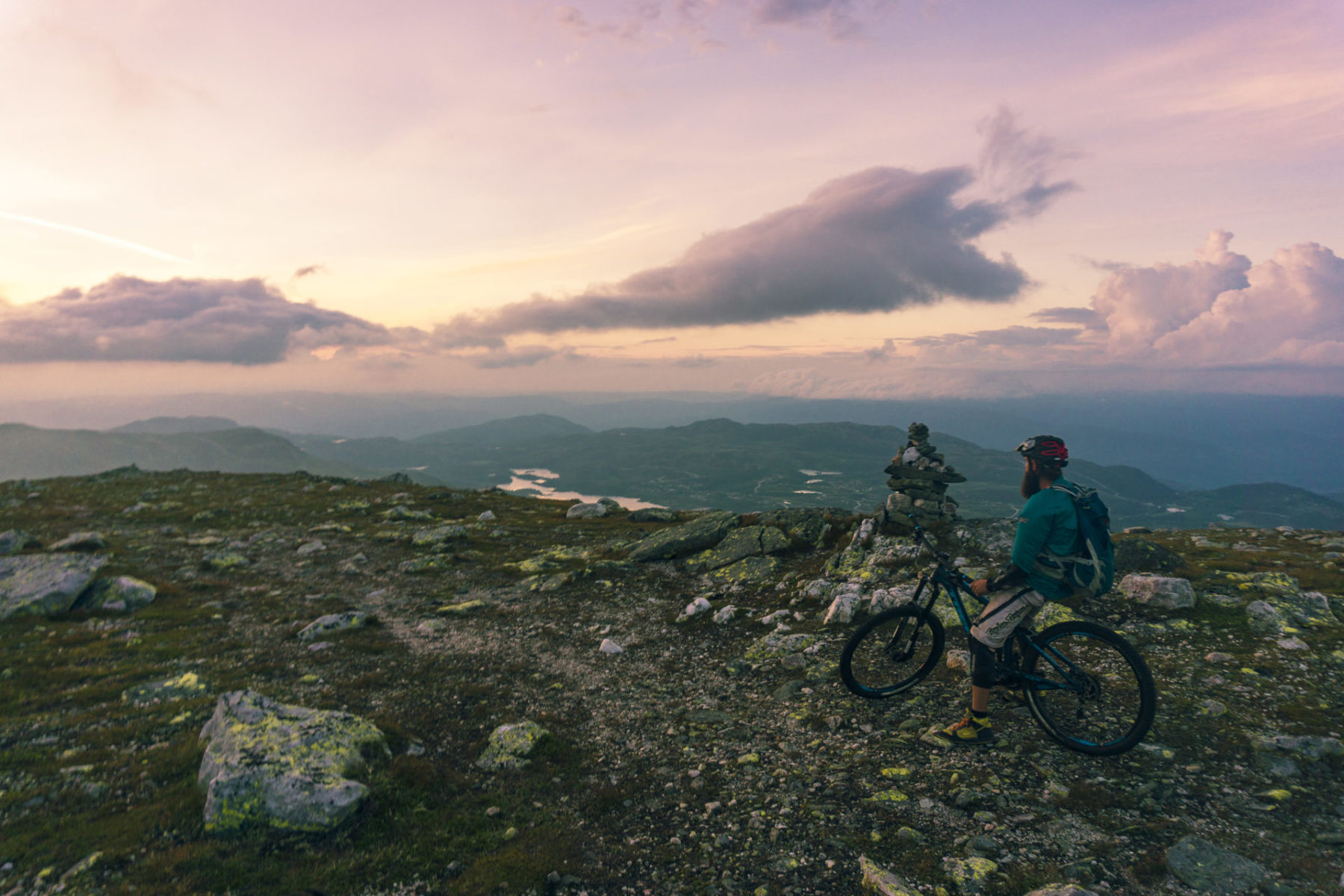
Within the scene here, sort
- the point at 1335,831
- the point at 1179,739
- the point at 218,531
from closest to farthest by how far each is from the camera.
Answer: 1. the point at 1335,831
2. the point at 1179,739
3. the point at 218,531

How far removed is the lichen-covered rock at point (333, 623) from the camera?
15.5 metres

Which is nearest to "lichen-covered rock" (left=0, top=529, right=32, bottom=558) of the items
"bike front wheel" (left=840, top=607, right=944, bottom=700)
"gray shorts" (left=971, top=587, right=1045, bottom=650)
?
"bike front wheel" (left=840, top=607, right=944, bottom=700)

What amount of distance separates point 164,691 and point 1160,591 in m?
23.7

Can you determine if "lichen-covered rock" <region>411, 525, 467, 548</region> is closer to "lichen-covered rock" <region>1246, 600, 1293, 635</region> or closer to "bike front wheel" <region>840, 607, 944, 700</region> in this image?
"bike front wheel" <region>840, 607, 944, 700</region>

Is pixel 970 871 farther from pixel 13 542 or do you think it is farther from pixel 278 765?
pixel 13 542

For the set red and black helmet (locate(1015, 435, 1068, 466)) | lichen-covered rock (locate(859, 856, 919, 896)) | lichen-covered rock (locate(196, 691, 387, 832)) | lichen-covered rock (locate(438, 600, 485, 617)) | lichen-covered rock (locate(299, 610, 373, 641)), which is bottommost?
lichen-covered rock (locate(438, 600, 485, 617))

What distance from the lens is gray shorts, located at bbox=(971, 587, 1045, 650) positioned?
841cm

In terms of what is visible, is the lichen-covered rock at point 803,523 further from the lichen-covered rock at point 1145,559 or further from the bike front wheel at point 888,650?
the bike front wheel at point 888,650

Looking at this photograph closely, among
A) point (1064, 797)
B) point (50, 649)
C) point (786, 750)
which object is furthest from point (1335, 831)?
point (50, 649)

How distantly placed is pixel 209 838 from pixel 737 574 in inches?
661

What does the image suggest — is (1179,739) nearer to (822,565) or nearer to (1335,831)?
(1335,831)

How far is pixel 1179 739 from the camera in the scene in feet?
27.4

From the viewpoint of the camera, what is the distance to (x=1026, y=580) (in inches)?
332

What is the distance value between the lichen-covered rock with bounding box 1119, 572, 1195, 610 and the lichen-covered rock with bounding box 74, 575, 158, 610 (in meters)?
30.1
